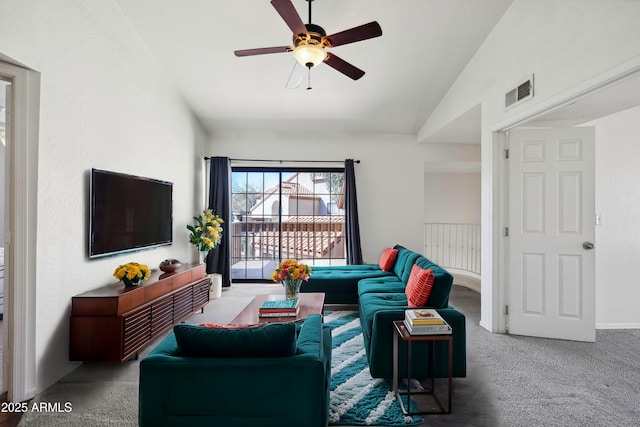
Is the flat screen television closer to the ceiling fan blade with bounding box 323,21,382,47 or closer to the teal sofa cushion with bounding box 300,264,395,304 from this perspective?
the teal sofa cushion with bounding box 300,264,395,304

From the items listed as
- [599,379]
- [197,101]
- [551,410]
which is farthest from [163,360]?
[197,101]

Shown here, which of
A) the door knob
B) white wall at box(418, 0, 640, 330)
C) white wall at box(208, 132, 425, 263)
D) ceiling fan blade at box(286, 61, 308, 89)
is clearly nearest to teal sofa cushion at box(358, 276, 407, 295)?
white wall at box(418, 0, 640, 330)

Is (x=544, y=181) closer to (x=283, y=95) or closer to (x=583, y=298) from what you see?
(x=583, y=298)

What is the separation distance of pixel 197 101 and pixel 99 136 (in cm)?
200

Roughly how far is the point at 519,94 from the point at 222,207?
14.0 feet

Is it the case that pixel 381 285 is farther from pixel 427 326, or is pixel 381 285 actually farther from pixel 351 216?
pixel 351 216

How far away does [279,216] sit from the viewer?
18.2 ft

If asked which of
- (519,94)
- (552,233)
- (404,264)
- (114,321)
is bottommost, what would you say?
(114,321)

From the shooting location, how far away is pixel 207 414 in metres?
1.33

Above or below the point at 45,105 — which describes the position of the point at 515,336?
below

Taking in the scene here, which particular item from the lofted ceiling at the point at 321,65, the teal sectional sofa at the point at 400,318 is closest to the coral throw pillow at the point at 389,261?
the teal sectional sofa at the point at 400,318

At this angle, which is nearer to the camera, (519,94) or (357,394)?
(357,394)

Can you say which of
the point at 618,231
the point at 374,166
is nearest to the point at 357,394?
the point at 618,231

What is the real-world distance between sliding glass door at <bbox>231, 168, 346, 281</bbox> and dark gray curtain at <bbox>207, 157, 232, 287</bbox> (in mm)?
301
